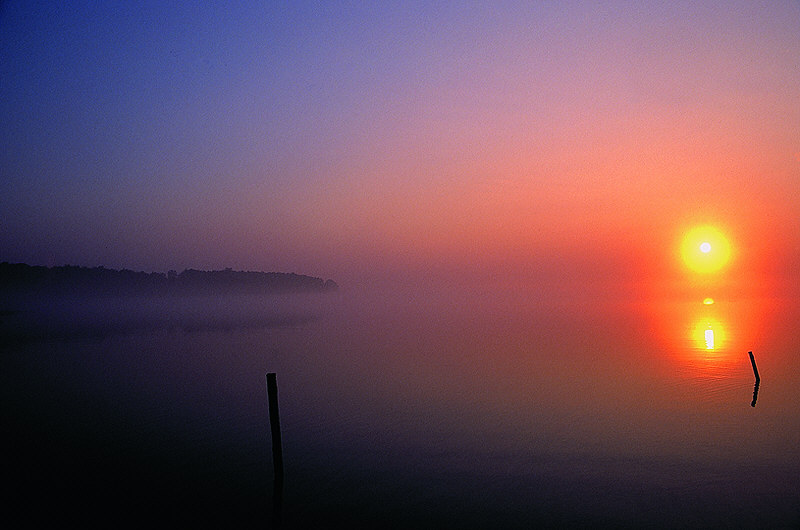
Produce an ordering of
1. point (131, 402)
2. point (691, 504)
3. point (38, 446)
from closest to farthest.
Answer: point (691, 504) < point (38, 446) < point (131, 402)

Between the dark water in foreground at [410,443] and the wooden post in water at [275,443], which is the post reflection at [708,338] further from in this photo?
the wooden post in water at [275,443]

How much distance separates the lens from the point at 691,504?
17359 millimetres

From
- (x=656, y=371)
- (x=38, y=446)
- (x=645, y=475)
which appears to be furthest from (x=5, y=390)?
(x=656, y=371)

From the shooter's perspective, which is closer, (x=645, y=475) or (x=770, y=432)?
(x=645, y=475)

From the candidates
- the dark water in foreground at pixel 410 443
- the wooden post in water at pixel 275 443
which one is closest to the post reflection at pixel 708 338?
the dark water in foreground at pixel 410 443

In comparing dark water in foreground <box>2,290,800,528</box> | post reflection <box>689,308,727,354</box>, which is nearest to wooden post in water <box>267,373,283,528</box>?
dark water in foreground <box>2,290,800,528</box>

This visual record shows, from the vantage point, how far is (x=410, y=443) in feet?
80.9

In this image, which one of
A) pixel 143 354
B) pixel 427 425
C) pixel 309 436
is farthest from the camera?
pixel 143 354

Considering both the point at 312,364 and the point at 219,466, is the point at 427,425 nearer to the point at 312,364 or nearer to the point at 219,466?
→ the point at 219,466

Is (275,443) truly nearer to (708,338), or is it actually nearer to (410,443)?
(410,443)

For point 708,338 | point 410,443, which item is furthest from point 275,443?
point 708,338

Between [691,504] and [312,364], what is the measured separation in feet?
130

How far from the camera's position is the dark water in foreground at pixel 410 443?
1669cm

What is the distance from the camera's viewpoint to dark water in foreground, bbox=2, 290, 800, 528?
54.7 feet
